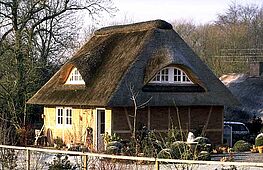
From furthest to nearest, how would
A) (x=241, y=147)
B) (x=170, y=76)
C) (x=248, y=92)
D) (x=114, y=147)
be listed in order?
(x=248, y=92) → (x=170, y=76) → (x=241, y=147) → (x=114, y=147)

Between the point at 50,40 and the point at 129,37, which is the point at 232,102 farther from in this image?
the point at 50,40

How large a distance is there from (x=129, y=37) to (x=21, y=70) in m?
7.94

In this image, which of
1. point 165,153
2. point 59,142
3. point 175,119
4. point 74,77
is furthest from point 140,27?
point 165,153

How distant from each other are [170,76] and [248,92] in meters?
17.5

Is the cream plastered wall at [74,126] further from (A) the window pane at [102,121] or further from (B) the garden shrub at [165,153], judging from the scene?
(B) the garden shrub at [165,153]

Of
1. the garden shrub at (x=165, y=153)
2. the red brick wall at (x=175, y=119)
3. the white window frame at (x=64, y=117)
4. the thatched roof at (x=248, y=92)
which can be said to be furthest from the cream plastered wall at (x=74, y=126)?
the thatched roof at (x=248, y=92)

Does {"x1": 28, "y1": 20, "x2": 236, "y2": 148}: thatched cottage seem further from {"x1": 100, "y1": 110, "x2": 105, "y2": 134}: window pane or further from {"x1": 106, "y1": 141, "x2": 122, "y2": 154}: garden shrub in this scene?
{"x1": 106, "y1": 141, "x2": 122, "y2": 154}: garden shrub

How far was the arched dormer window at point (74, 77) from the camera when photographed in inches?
1332

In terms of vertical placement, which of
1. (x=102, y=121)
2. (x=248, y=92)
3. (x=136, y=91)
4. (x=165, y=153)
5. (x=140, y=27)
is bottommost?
(x=165, y=153)

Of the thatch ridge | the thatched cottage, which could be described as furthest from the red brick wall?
the thatch ridge

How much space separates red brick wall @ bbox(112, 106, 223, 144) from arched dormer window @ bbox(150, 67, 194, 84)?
140 centimetres

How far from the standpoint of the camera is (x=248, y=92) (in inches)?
1895

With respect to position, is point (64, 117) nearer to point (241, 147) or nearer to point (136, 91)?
point (136, 91)

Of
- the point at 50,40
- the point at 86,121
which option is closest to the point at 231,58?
the point at 50,40
